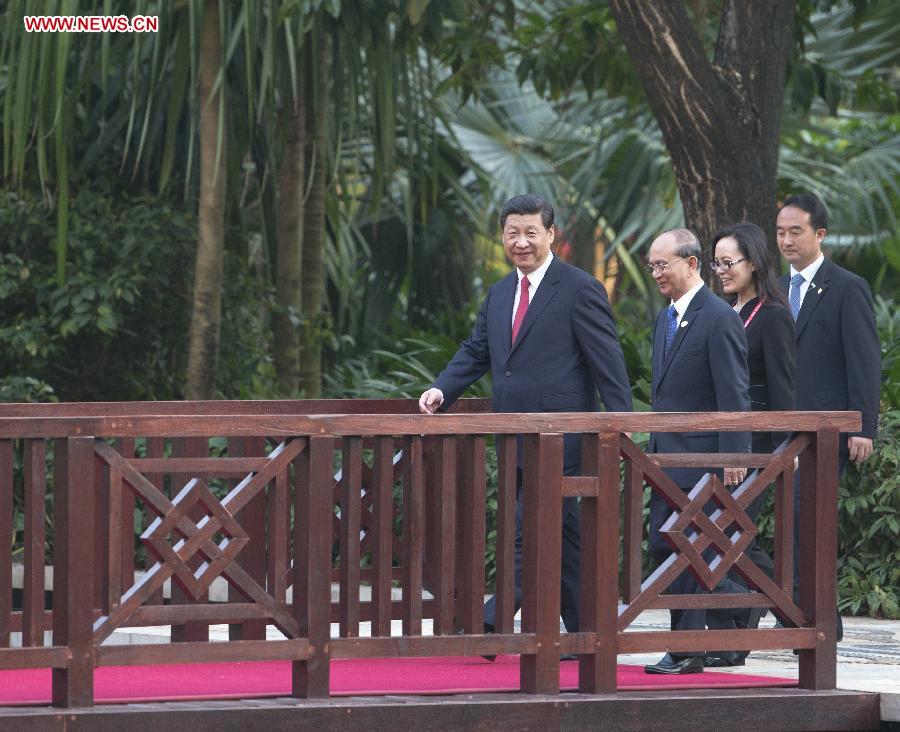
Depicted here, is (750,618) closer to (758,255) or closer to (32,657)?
(758,255)

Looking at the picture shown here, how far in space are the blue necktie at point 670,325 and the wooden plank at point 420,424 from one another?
0.75 metres

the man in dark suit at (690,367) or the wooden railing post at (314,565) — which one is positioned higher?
the man in dark suit at (690,367)

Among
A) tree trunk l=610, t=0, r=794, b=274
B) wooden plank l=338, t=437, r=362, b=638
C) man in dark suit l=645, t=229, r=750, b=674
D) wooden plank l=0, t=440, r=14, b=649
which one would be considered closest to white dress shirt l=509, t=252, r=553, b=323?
man in dark suit l=645, t=229, r=750, b=674

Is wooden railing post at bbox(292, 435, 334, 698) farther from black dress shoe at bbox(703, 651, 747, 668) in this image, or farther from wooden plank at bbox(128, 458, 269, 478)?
black dress shoe at bbox(703, 651, 747, 668)

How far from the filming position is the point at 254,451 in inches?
253

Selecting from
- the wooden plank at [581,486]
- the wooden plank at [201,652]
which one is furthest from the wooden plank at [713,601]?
the wooden plank at [201,652]

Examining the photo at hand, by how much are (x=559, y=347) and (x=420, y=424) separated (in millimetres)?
1075

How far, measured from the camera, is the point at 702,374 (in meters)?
5.99

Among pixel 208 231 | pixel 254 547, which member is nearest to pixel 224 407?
pixel 254 547

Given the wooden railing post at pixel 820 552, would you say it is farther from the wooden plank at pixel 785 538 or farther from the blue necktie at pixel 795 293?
the blue necktie at pixel 795 293

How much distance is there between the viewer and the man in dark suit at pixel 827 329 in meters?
6.38

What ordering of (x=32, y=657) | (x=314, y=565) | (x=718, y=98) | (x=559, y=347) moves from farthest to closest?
(x=718, y=98) → (x=559, y=347) → (x=314, y=565) → (x=32, y=657)


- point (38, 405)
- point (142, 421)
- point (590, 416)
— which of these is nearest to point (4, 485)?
point (142, 421)

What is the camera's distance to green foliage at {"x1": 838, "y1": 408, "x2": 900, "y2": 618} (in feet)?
26.9
